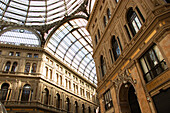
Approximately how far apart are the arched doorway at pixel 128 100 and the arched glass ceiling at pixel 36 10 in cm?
2263

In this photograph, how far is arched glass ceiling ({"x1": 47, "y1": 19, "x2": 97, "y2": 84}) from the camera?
3506 cm

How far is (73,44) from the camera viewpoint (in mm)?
39562

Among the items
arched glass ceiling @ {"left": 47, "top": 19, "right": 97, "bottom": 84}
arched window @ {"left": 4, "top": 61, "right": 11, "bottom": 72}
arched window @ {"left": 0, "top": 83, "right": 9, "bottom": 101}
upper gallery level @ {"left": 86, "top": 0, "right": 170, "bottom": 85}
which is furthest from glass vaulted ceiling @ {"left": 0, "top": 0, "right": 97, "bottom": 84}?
arched window @ {"left": 0, "top": 83, "right": 9, "bottom": 101}

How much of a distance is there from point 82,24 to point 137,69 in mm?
25260

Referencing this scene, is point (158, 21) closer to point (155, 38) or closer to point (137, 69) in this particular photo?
point (155, 38)

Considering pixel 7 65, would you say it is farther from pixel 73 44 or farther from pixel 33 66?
pixel 73 44

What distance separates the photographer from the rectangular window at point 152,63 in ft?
29.8

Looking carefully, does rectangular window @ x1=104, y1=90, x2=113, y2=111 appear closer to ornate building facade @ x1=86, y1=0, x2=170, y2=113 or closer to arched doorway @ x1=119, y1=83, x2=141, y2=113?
ornate building facade @ x1=86, y1=0, x2=170, y2=113

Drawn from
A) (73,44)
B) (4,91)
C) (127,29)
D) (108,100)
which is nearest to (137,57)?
(127,29)

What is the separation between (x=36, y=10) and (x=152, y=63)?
31.8m

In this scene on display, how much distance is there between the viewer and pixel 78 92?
126 ft

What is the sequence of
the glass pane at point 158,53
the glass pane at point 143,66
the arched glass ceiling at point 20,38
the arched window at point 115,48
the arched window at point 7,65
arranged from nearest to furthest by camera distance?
the glass pane at point 158,53
the glass pane at point 143,66
the arched window at point 115,48
the arched window at point 7,65
the arched glass ceiling at point 20,38

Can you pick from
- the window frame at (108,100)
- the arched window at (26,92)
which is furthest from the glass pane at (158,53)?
the arched window at (26,92)

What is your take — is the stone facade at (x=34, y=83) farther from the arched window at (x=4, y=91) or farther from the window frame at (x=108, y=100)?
the window frame at (x=108, y=100)
